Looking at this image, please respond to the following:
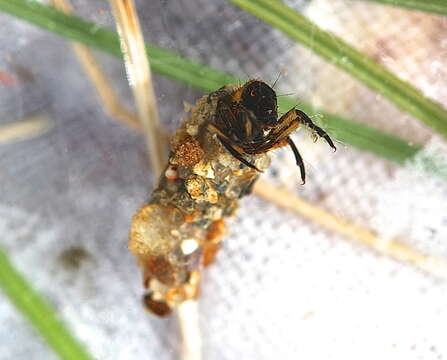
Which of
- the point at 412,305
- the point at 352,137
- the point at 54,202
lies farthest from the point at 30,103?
the point at 412,305

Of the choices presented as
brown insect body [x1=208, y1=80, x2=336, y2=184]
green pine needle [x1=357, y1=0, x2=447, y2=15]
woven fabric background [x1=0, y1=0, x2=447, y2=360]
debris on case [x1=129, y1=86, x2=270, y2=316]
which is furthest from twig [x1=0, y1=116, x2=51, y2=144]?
green pine needle [x1=357, y1=0, x2=447, y2=15]

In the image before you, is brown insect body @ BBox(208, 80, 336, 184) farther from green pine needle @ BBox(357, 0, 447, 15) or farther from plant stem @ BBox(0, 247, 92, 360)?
plant stem @ BBox(0, 247, 92, 360)

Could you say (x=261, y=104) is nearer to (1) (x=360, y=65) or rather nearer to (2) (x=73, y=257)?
(1) (x=360, y=65)

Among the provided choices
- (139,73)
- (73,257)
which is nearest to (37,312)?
(73,257)

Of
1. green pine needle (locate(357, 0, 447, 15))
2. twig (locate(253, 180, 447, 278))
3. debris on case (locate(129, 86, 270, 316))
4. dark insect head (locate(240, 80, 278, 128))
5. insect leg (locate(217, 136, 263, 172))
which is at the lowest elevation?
twig (locate(253, 180, 447, 278))

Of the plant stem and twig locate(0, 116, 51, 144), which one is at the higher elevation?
twig locate(0, 116, 51, 144)

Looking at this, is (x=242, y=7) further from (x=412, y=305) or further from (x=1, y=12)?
(x=412, y=305)
